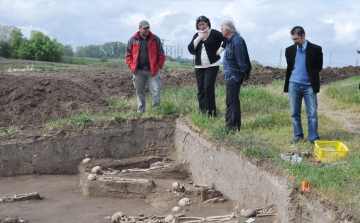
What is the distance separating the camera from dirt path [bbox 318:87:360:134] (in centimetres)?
702

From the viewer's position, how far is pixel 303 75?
5.77 metres

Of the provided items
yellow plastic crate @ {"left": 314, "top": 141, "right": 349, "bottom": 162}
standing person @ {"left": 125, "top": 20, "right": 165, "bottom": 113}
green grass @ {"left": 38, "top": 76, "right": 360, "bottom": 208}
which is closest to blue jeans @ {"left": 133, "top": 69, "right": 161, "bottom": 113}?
standing person @ {"left": 125, "top": 20, "right": 165, "bottom": 113}

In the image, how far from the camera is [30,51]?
3772cm

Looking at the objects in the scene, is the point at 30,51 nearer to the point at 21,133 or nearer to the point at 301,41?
the point at 21,133

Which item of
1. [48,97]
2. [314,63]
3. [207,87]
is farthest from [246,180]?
[48,97]

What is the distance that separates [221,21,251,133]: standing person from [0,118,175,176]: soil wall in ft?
6.66

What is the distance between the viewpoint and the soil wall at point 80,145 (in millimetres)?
7125

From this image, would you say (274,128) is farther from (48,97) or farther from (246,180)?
(48,97)

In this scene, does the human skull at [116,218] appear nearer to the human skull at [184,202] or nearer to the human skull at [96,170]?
the human skull at [184,202]

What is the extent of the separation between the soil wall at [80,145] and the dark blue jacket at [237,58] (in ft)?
7.54

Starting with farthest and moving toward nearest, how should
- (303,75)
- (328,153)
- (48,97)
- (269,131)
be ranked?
(48,97) → (269,131) → (303,75) → (328,153)

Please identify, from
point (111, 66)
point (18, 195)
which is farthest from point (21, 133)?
point (111, 66)

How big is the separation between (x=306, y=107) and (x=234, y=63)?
1398mm

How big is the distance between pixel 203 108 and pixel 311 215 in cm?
388
